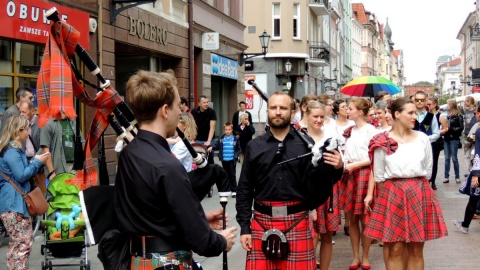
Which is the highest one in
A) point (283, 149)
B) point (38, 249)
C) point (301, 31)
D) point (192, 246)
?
point (301, 31)

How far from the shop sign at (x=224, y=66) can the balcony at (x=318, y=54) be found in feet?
68.6

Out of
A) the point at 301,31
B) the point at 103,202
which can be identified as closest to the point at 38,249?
the point at 103,202

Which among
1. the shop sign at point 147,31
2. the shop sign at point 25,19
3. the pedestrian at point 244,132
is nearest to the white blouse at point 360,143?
the shop sign at point 25,19

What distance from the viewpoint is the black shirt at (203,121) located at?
14539 mm

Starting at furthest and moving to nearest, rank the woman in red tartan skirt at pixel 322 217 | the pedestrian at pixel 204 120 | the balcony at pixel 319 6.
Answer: the balcony at pixel 319 6, the pedestrian at pixel 204 120, the woman in red tartan skirt at pixel 322 217

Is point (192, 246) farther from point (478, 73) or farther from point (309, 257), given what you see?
point (478, 73)

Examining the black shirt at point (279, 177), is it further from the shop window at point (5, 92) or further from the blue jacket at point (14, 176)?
the shop window at point (5, 92)

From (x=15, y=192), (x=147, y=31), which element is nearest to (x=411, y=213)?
(x=15, y=192)

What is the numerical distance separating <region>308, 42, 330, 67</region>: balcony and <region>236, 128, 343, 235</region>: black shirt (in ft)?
138

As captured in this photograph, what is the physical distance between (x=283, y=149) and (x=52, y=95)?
223 cm

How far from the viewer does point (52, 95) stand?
344cm

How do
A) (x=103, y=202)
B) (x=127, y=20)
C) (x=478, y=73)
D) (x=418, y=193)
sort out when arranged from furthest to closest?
1. (x=478, y=73)
2. (x=127, y=20)
3. (x=418, y=193)
4. (x=103, y=202)

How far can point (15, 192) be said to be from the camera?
688 centimetres

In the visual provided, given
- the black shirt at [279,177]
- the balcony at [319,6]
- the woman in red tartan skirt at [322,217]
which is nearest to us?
the black shirt at [279,177]
